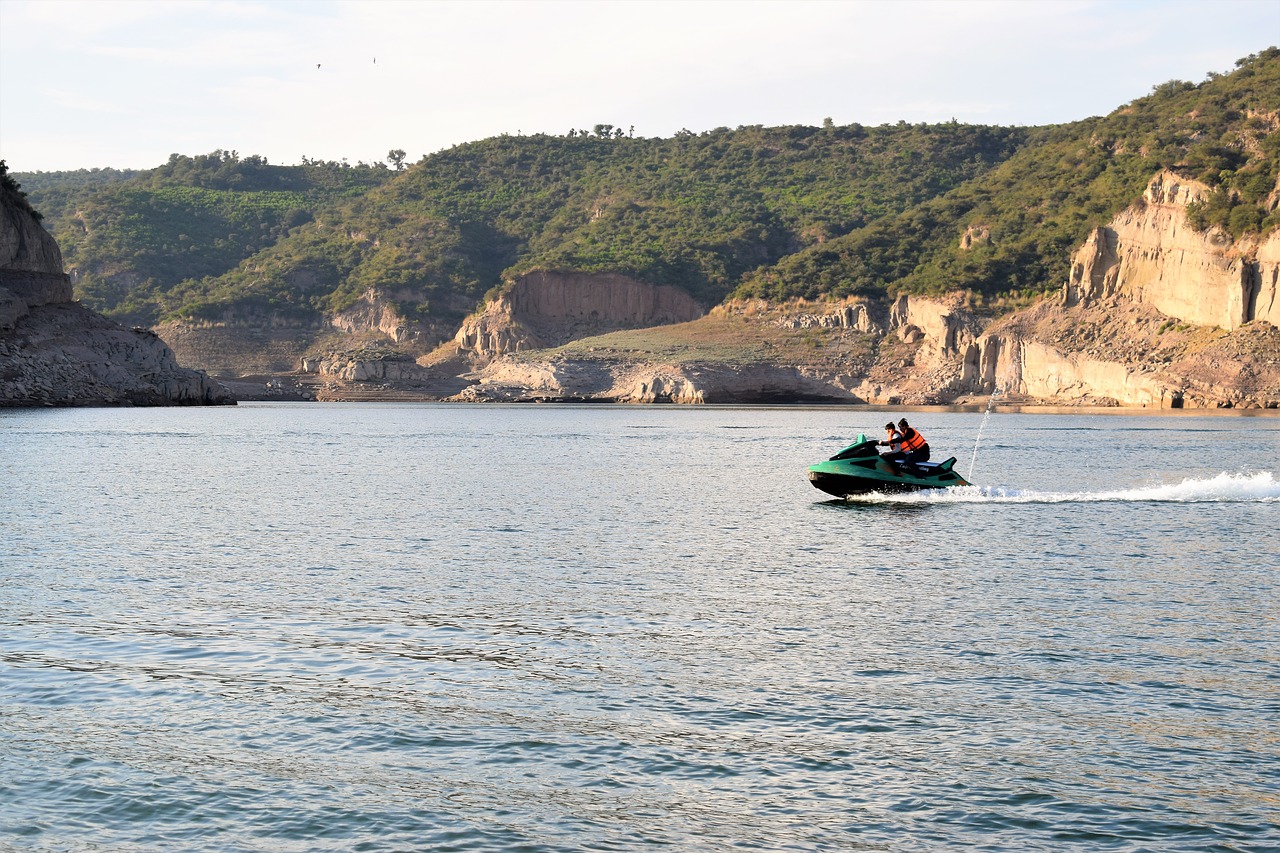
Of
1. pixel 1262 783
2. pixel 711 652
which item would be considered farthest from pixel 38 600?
pixel 1262 783

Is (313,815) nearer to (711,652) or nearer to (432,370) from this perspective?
(711,652)

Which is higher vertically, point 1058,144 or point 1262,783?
point 1058,144

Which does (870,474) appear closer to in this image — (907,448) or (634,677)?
(907,448)

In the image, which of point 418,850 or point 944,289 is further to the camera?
point 944,289

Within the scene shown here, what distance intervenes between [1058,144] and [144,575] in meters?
146

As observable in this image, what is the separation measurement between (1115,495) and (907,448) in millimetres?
5962

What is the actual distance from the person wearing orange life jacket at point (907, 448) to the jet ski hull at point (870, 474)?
18 cm

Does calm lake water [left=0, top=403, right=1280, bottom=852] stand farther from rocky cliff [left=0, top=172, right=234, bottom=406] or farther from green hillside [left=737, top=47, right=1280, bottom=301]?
green hillside [left=737, top=47, right=1280, bottom=301]

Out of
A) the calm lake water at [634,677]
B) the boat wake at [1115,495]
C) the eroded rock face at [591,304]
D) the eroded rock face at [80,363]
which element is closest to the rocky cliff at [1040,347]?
the eroded rock face at [591,304]

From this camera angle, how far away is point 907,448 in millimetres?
35562

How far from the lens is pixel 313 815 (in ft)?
34.0

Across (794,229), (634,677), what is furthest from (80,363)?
(794,229)

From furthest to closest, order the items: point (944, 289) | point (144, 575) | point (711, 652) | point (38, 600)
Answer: point (944, 289)
point (144, 575)
point (38, 600)
point (711, 652)

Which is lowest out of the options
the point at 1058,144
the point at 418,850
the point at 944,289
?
the point at 418,850
